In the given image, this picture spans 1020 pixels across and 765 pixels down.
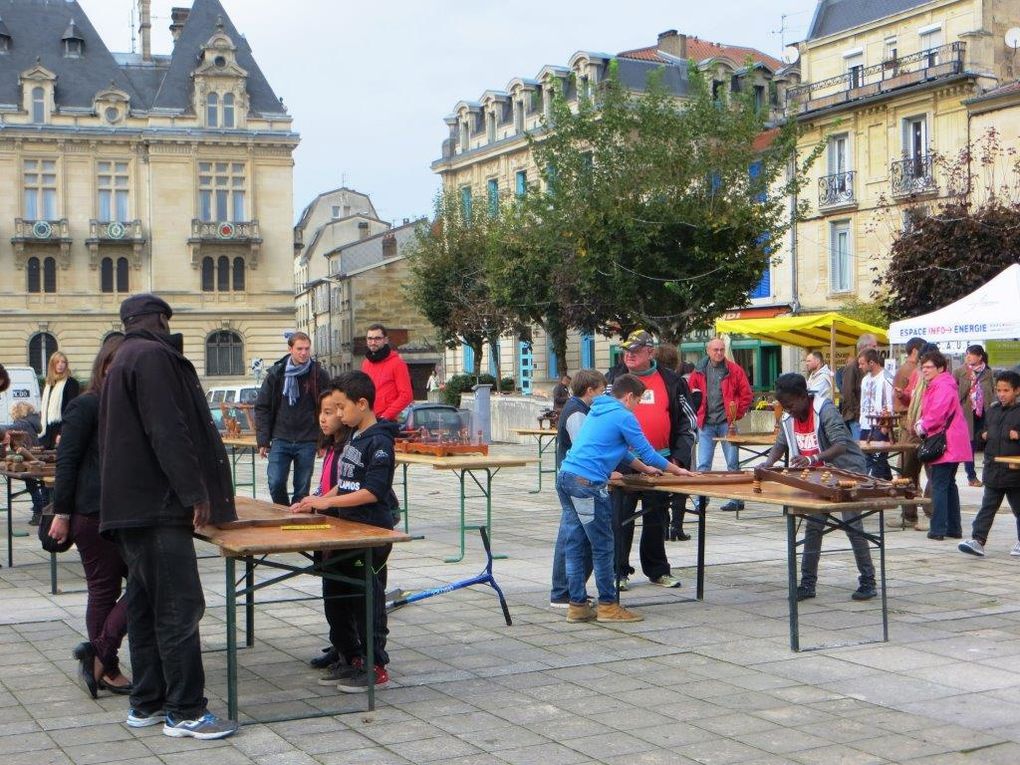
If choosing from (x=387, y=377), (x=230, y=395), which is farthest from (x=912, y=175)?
(x=387, y=377)

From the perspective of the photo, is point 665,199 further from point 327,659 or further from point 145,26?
point 145,26

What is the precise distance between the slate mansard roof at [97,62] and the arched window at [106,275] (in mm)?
6964

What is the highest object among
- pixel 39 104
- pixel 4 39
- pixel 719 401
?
pixel 4 39

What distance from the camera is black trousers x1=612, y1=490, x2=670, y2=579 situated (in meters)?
9.47

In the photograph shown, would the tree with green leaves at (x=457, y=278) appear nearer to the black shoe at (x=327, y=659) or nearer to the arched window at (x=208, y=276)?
the arched window at (x=208, y=276)

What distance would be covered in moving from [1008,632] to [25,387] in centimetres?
2463

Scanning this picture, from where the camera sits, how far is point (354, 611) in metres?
7.23

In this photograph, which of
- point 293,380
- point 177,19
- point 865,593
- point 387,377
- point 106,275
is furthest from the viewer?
point 177,19

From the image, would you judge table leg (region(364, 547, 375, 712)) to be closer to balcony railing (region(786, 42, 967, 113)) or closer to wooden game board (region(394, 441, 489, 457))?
wooden game board (region(394, 441, 489, 457))

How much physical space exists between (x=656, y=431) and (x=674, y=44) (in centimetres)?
4649

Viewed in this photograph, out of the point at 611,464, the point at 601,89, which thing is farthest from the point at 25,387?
the point at 611,464

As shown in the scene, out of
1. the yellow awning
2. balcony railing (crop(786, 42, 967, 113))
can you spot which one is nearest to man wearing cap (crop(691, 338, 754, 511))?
the yellow awning

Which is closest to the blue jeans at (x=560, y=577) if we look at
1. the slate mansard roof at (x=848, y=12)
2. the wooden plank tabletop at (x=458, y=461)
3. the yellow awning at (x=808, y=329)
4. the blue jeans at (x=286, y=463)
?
the wooden plank tabletop at (x=458, y=461)

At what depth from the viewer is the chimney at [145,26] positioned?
6969 centimetres
